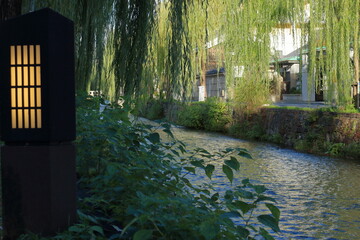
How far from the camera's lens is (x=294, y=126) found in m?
17.1

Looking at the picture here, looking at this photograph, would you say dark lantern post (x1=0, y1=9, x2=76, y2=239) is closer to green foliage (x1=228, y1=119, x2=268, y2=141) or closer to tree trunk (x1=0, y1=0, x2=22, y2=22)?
tree trunk (x1=0, y1=0, x2=22, y2=22)

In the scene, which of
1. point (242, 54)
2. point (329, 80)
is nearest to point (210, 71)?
point (242, 54)

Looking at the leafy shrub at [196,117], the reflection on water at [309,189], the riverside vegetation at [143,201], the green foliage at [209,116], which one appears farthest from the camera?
A: the leafy shrub at [196,117]

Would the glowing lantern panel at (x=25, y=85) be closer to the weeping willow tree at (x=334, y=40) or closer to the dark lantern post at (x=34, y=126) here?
the dark lantern post at (x=34, y=126)

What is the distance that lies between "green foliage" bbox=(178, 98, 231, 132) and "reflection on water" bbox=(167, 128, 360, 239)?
6.87m

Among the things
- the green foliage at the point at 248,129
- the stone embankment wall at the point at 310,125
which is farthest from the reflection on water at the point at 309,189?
the green foliage at the point at 248,129

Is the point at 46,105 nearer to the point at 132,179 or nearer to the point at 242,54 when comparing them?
the point at 132,179

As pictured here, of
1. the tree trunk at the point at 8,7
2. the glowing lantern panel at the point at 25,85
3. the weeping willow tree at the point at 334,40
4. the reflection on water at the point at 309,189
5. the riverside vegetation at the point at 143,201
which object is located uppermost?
the weeping willow tree at the point at 334,40

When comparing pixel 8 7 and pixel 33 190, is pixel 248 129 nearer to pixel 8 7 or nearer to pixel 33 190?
pixel 8 7

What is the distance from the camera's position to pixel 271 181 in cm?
1024

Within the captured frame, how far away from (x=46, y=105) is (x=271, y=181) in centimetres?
820

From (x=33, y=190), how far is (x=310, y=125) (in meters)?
14.4

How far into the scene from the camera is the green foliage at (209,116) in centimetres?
2222

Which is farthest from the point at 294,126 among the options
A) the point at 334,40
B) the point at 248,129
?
the point at 334,40
